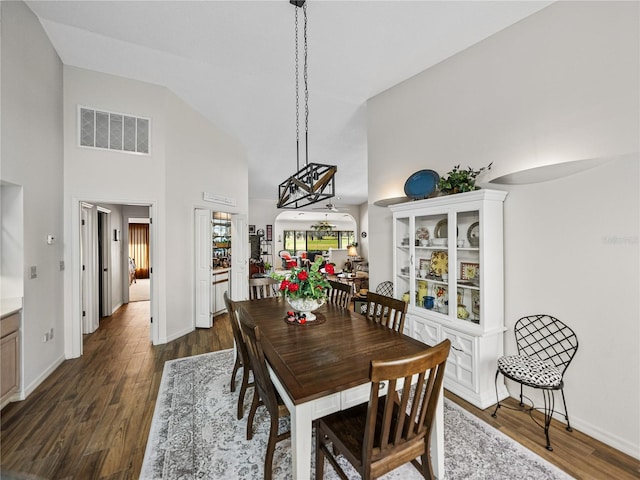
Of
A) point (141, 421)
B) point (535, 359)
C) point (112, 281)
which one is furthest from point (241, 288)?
point (535, 359)

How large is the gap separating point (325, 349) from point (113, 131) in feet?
12.8

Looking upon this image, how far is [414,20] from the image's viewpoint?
2521 mm

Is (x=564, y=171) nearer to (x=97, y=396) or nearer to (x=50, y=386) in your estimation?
(x=97, y=396)

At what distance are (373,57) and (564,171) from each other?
2170mm

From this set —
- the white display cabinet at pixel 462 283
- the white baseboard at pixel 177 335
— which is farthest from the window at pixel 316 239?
the white display cabinet at pixel 462 283

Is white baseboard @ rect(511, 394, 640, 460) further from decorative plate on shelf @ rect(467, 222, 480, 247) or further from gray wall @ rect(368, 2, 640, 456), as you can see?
decorative plate on shelf @ rect(467, 222, 480, 247)

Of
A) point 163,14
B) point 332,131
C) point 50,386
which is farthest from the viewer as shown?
point 332,131

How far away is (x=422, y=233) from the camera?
3037mm

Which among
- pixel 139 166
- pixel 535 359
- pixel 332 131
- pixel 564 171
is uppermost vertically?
pixel 332 131

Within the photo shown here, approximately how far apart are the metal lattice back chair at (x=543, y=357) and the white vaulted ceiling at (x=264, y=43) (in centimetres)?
269

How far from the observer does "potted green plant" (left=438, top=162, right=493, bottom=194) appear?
2.62 m

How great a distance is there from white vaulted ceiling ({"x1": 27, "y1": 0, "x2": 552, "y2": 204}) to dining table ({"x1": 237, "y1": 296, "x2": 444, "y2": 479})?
274 centimetres

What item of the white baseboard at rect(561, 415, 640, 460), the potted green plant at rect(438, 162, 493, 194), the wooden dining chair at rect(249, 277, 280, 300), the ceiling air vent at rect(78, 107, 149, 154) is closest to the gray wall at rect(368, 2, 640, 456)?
the white baseboard at rect(561, 415, 640, 460)

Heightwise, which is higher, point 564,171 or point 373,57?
point 373,57
